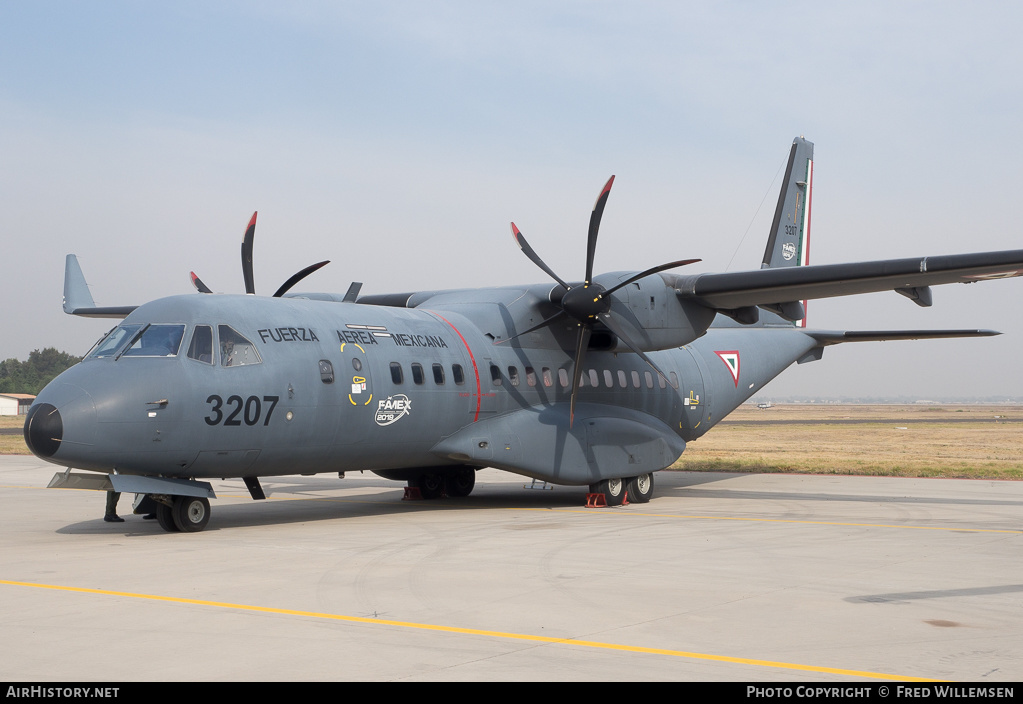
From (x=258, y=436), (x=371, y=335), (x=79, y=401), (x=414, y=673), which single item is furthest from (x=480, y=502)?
(x=414, y=673)

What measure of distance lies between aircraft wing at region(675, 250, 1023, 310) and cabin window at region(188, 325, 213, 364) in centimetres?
822

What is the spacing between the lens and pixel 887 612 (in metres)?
7.65

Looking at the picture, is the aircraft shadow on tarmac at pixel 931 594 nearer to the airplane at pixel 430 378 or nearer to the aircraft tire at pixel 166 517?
the airplane at pixel 430 378

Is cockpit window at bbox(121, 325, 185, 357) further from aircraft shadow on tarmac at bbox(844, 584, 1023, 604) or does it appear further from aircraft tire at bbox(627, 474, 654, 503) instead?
aircraft tire at bbox(627, 474, 654, 503)

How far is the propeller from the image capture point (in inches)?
658

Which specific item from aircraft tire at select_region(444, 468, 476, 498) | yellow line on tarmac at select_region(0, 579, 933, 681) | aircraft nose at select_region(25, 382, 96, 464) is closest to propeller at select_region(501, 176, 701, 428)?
aircraft tire at select_region(444, 468, 476, 498)

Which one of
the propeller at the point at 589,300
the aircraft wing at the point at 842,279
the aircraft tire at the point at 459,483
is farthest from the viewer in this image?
the aircraft tire at the point at 459,483

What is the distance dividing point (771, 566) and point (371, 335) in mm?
7341

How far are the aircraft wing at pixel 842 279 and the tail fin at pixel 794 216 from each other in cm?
537

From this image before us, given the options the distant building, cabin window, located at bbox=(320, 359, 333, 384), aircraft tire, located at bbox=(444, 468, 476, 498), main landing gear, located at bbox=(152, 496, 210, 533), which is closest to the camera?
main landing gear, located at bbox=(152, 496, 210, 533)

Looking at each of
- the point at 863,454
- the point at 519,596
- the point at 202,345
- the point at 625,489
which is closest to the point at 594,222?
the point at 625,489

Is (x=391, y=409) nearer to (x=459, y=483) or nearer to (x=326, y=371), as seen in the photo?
(x=326, y=371)

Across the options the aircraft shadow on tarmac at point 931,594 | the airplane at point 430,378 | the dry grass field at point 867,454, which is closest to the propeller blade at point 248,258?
the airplane at point 430,378

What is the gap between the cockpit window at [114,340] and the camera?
12852mm
